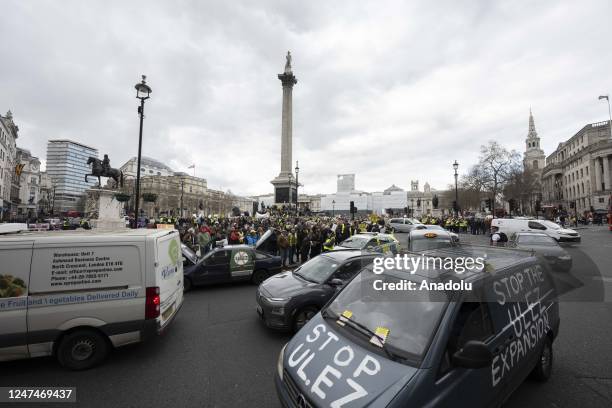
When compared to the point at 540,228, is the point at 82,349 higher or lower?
lower

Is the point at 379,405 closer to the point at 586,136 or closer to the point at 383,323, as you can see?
the point at 383,323

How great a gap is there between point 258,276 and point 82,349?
5.74 metres

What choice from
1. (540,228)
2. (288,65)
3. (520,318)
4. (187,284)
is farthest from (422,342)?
(288,65)

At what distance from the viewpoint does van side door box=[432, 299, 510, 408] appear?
2.25 meters

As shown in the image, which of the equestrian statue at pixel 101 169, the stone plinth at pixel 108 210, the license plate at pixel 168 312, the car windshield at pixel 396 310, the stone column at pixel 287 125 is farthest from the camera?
the stone column at pixel 287 125

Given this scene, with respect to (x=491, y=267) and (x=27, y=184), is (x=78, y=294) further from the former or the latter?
(x=27, y=184)

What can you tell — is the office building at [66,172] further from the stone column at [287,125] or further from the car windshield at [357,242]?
the car windshield at [357,242]

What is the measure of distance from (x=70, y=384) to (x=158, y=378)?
114cm

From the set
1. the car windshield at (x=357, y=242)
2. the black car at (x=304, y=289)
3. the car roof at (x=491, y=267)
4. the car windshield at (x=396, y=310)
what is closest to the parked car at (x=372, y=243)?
the car windshield at (x=357, y=242)

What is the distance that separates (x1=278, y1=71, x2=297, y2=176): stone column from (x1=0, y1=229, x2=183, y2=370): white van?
4139 cm

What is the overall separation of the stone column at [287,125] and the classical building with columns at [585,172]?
51.9 m

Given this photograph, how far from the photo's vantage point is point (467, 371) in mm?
2418

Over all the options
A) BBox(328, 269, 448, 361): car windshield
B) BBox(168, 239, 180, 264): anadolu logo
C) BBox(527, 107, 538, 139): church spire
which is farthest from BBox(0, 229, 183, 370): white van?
BBox(527, 107, 538, 139): church spire

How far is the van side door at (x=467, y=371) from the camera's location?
88.4 inches
